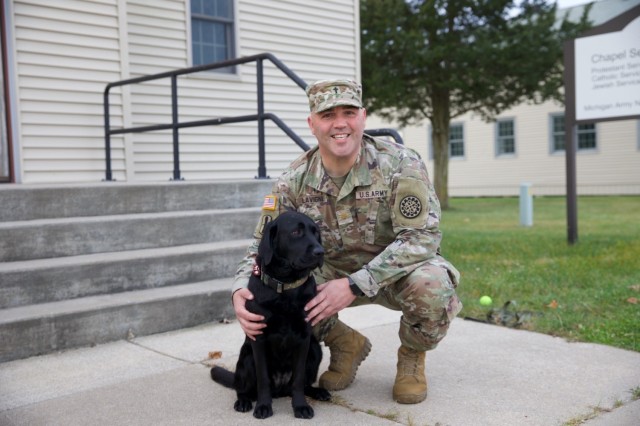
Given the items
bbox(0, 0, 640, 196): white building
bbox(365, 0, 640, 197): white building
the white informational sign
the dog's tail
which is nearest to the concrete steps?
the dog's tail

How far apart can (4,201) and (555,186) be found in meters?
19.7

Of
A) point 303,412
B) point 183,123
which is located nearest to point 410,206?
point 303,412

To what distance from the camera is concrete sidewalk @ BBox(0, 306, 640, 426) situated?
Result: 2809mm

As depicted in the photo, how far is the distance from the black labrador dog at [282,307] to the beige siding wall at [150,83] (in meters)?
4.73

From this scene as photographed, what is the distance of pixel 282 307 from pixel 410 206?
74 cm

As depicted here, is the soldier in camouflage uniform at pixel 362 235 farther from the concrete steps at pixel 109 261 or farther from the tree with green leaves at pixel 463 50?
the tree with green leaves at pixel 463 50

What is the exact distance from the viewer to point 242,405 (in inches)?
114

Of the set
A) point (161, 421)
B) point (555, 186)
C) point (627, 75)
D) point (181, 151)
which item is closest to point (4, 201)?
point (161, 421)

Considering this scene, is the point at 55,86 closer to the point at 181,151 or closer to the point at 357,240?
the point at 181,151

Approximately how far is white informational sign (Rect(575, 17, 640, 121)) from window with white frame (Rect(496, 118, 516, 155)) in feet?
50.9

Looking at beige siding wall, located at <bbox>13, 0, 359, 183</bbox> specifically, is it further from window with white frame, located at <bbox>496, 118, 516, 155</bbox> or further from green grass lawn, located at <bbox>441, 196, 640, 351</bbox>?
window with white frame, located at <bbox>496, 118, 516, 155</bbox>

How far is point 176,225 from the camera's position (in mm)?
5094

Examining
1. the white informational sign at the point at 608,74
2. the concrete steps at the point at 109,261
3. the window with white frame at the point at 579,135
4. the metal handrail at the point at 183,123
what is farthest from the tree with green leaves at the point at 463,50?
the concrete steps at the point at 109,261

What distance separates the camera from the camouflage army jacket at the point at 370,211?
2.96m
